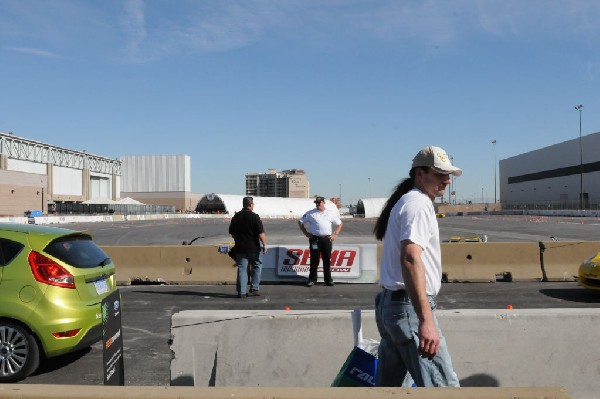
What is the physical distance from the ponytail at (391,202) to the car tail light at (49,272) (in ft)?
11.4

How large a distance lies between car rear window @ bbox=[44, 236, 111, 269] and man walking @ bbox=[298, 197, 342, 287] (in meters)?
5.50

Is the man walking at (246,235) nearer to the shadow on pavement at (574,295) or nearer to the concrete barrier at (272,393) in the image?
the shadow on pavement at (574,295)

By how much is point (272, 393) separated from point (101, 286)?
4156 mm

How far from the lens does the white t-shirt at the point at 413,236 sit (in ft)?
9.12

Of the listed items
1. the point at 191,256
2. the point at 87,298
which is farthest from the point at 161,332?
the point at 191,256

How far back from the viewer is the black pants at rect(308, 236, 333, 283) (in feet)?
35.9

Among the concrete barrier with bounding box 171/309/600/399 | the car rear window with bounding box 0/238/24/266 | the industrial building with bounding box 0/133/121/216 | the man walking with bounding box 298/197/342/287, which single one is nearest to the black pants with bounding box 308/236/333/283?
the man walking with bounding box 298/197/342/287

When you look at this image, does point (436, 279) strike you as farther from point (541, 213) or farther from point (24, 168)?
point (24, 168)

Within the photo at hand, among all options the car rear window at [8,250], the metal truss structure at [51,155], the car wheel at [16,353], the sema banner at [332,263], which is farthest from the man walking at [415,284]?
the metal truss structure at [51,155]

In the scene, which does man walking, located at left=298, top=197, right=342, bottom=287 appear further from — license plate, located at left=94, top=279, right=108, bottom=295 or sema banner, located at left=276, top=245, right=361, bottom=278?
license plate, located at left=94, top=279, right=108, bottom=295

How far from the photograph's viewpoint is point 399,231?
288 centimetres

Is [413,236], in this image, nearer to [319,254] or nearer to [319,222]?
[319,222]

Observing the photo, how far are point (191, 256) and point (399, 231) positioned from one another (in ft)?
31.5

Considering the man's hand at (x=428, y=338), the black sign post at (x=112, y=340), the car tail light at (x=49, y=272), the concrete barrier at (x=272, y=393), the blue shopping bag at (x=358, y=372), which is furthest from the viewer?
the car tail light at (x=49, y=272)
